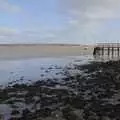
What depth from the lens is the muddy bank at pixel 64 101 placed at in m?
15.2

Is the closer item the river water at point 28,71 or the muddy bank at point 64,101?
the muddy bank at point 64,101

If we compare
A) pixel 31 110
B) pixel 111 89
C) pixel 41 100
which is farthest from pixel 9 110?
pixel 111 89

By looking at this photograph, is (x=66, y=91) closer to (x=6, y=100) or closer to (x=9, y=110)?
(x=6, y=100)

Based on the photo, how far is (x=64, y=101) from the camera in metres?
19.0

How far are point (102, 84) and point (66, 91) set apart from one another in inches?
155

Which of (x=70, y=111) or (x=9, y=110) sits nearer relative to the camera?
(x=70, y=111)

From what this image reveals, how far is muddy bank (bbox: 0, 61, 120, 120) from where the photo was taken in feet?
50.0

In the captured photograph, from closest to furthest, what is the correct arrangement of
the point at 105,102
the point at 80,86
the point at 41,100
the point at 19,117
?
the point at 19,117, the point at 105,102, the point at 41,100, the point at 80,86

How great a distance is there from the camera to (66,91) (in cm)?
2294

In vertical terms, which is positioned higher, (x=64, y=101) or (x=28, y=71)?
(x=64, y=101)

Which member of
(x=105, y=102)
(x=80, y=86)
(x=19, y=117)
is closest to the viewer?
(x=19, y=117)

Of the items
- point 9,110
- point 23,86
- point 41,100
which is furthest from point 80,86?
point 9,110

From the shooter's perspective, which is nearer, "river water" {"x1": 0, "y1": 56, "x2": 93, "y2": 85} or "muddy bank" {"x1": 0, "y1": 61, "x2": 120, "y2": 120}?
"muddy bank" {"x1": 0, "y1": 61, "x2": 120, "y2": 120}

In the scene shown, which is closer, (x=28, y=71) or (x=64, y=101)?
(x=64, y=101)
